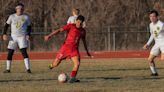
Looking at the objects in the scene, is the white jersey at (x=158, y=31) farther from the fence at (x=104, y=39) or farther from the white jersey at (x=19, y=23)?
the fence at (x=104, y=39)

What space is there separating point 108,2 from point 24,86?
33.8m

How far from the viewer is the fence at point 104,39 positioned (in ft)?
138

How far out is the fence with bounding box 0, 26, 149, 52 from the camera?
42188mm

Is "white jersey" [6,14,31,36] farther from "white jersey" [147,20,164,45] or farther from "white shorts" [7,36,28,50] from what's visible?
"white jersey" [147,20,164,45]

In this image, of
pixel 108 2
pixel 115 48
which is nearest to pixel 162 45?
pixel 115 48

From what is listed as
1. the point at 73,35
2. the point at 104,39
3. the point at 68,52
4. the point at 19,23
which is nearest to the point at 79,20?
the point at 73,35

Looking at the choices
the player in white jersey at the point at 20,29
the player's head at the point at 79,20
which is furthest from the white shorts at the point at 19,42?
the player's head at the point at 79,20

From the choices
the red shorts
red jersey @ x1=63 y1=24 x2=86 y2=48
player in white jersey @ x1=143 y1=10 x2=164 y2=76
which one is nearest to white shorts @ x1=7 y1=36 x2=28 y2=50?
the red shorts

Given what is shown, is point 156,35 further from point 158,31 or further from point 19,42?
point 19,42

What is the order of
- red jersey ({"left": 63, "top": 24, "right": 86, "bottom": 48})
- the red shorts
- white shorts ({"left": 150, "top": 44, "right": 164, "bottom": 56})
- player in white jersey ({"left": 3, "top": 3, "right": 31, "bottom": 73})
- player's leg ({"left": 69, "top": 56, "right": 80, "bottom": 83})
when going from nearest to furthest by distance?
player's leg ({"left": 69, "top": 56, "right": 80, "bottom": 83})
the red shorts
red jersey ({"left": 63, "top": 24, "right": 86, "bottom": 48})
white shorts ({"left": 150, "top": 44, "right": 164, "bottom": 56})
player in white jersey ({"left": 3, "top": 3, "right": 31, "bottom": 73})

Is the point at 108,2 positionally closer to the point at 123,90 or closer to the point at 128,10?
the point at 128,10

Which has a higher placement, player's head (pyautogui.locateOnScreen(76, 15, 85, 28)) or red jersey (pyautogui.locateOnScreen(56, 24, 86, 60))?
player's head (pyautogui.locateOnScreen(76, 15, 85, 28))

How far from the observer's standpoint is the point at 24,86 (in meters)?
13.3

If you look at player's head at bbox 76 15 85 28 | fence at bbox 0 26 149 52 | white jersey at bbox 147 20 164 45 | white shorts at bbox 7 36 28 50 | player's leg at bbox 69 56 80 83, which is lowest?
fence at bbox 0 26 149 52
